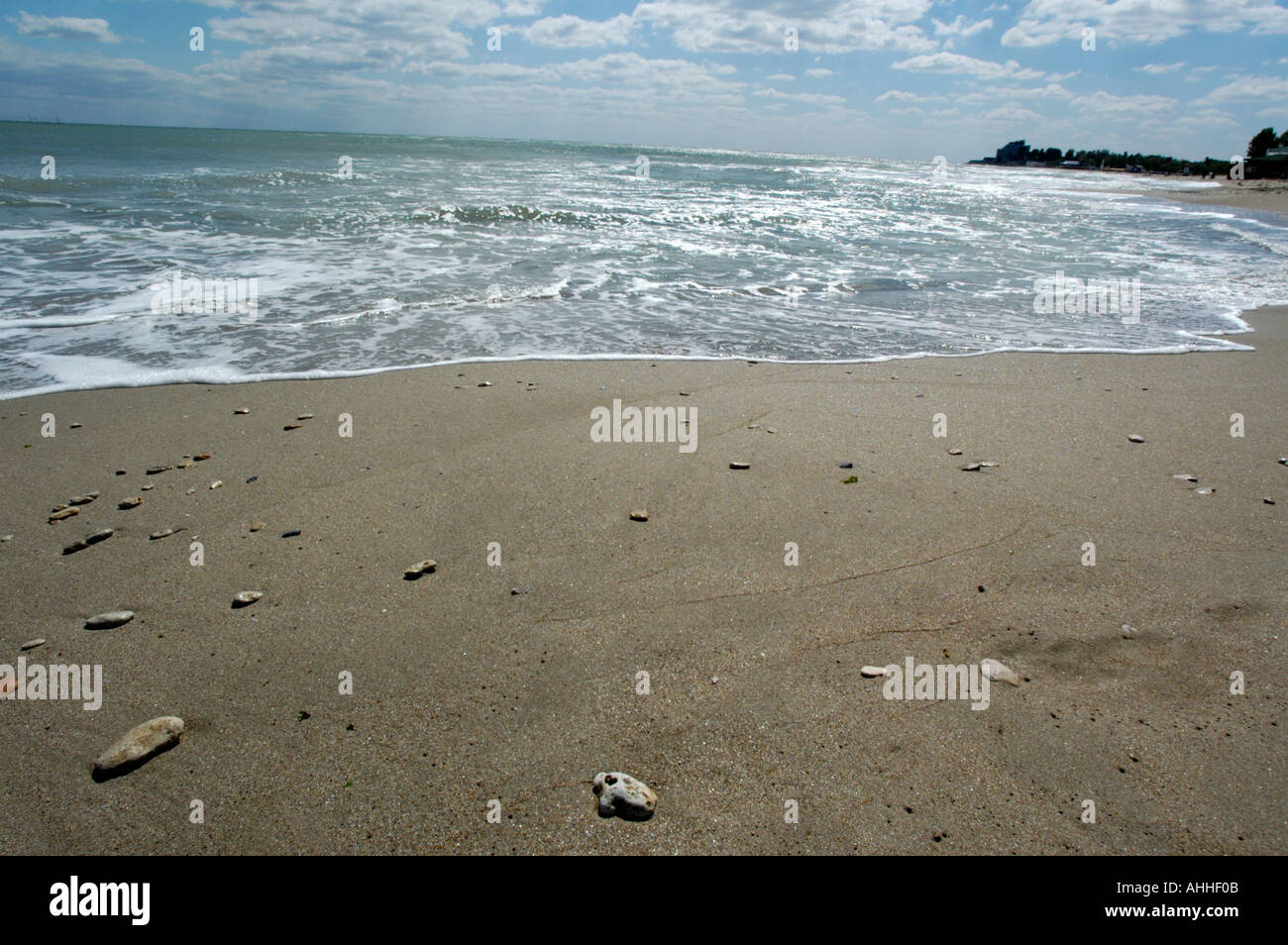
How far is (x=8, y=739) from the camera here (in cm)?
245

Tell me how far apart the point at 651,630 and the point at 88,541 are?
2.99 metres

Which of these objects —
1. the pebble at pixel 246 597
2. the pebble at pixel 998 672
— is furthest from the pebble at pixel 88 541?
the pebble at pixel 998 672

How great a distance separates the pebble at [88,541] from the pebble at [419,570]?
5.61 feet

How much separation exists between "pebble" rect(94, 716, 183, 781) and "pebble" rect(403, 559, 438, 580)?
3.52 feet

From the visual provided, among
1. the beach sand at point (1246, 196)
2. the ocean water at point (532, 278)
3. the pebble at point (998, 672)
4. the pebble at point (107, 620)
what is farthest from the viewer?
the beach sand at point (1246, 196)

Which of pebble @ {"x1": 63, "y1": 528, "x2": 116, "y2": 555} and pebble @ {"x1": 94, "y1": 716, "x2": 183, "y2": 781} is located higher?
pebble @ {"x1": 63, "y1": 528, "x2": 116, "y2": 555}

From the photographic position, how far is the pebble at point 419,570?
334 cm

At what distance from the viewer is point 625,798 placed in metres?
2.16

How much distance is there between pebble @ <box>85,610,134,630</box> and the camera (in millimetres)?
3006

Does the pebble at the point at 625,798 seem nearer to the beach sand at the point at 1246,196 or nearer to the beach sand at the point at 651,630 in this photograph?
the beach sand at the point at 651,630

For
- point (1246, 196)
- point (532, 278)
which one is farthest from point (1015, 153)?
point (532, 278)

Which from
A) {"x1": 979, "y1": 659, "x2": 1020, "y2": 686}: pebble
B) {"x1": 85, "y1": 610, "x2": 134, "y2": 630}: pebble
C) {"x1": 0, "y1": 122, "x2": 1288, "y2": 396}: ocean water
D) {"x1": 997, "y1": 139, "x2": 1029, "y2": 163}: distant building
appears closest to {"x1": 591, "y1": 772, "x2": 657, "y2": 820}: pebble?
{"x1": 979, "y1": 659, "x2": 1020, "y2": 686}: pebble

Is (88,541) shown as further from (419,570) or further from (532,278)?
(532,278)

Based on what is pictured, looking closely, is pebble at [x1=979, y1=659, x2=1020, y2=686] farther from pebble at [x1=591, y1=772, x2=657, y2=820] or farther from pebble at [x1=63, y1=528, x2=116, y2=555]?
pebble at [x1=63, y1=528, x2=116, y2=555]
